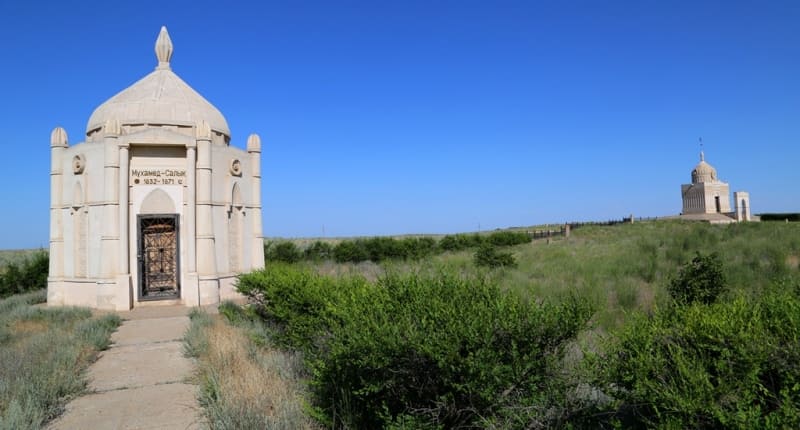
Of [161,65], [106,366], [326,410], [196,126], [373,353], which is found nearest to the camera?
[373,353]

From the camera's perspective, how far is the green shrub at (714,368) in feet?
9.02

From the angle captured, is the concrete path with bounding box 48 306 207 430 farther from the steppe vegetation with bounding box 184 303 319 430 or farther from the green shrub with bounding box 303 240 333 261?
the green shrub with bounding box 303 240 333 261

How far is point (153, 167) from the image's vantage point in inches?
557

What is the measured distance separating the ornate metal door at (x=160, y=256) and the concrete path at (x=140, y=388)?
12.8 feet

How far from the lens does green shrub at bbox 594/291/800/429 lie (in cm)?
275

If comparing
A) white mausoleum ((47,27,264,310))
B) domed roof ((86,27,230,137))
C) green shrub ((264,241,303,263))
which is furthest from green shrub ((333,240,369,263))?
domed roof ((86,27,230,137))

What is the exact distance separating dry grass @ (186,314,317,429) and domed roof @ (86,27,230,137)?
26.7 ft

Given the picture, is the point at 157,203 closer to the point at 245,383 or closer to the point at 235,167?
the point at 235,167

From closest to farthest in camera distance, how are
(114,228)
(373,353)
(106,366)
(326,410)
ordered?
1. (373,353)
2. (326,410)
3. (106,366)
4. (114,228)

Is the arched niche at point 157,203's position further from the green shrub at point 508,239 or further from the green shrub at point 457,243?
the green shrub at point 508,239

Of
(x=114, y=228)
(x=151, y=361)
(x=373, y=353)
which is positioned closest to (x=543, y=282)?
(x=151, y=361)

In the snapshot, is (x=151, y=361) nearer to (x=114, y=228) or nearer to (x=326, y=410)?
(x=326, y=410)

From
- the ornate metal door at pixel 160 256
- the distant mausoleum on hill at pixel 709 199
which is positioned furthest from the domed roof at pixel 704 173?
the ornate metal door at pixel 160 256

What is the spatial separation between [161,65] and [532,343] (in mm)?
16610
